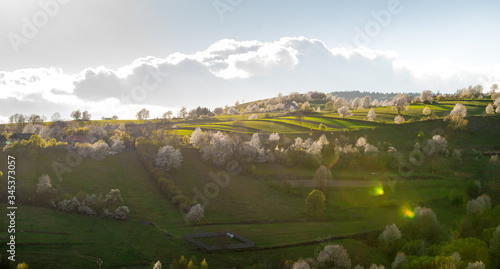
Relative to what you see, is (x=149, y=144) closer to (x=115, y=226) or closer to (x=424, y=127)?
(x=115, y=226)

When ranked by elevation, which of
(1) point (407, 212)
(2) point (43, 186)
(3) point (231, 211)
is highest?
(2) point (43, 186)

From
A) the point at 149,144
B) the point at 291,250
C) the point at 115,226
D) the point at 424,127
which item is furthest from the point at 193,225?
the point at 424,127

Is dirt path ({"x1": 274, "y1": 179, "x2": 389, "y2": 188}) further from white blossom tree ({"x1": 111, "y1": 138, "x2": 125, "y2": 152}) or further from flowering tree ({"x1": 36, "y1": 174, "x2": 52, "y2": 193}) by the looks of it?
→ flowering tree ({"x1": 36, "y1": 174, "x2": 52, "y2": 193})

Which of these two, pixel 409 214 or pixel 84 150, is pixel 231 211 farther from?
pixel 84 150

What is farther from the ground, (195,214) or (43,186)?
(43,186)

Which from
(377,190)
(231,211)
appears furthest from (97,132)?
(377,190)

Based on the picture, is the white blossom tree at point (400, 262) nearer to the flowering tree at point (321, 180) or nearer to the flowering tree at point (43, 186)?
the flowering tree at point (321, 180)

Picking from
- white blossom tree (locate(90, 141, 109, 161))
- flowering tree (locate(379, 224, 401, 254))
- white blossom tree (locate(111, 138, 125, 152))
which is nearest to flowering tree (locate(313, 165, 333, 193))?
flowering tree (locate(379, 224, 401, 254))

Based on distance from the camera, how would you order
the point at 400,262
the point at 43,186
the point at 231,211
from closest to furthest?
1. the point at 400,262
2. the point at 43,186
3. the point at 231,211
